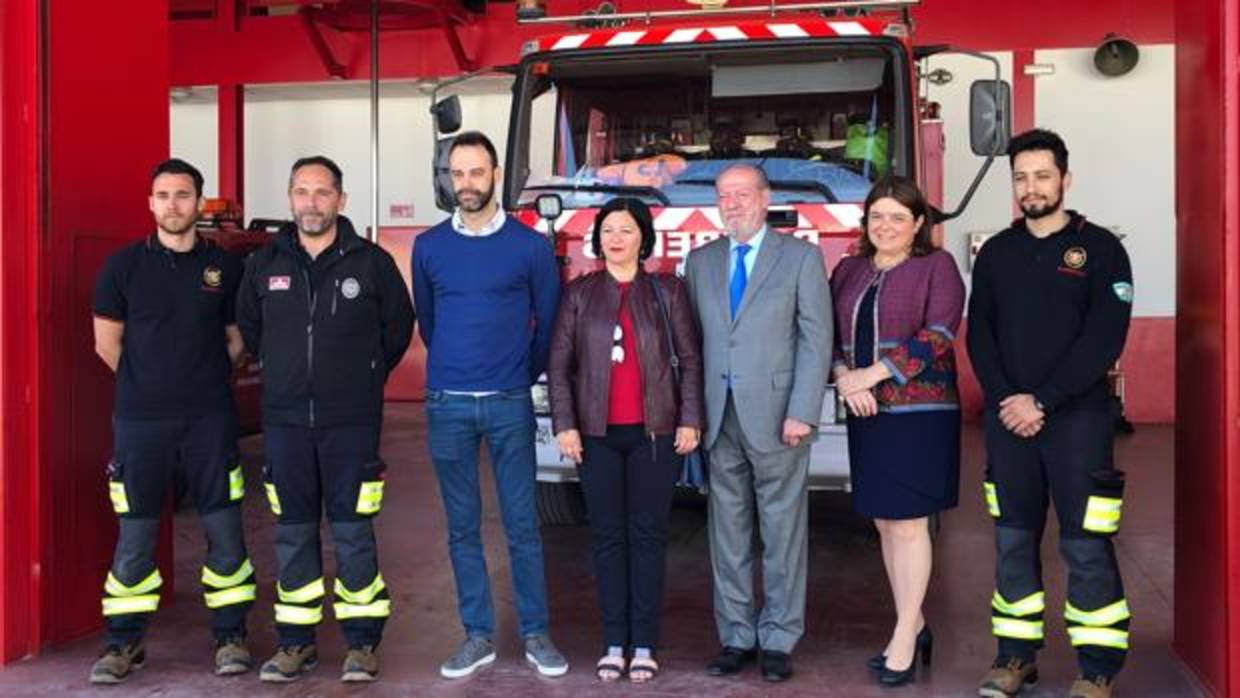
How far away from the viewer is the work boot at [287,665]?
3.90m

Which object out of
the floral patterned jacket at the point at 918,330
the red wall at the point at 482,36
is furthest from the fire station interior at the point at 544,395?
the red wall at the point at 482,36

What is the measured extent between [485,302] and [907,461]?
144 cm

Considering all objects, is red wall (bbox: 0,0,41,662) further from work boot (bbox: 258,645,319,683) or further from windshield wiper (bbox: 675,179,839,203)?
windshield wiper (bbox: 675,179,839,203)

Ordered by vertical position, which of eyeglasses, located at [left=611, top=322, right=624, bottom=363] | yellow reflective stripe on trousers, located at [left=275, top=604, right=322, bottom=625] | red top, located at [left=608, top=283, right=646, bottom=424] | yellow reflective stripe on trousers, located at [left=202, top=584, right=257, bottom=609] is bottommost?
yellow reflective stripe on trousers, located at [left=275, top=604, right=322, bottom=625]

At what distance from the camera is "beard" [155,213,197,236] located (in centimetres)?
391

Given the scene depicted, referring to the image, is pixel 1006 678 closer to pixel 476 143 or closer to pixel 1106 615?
pixel 1106 615

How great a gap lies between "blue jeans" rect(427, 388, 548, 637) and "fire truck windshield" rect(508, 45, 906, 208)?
1538 mm

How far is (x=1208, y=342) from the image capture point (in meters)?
3.60

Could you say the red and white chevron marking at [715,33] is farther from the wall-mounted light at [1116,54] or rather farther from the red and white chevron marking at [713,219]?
the wall-mounted light at [1116,54]

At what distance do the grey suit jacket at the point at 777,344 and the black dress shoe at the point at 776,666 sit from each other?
0.69 meters

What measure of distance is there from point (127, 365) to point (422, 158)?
8690mm

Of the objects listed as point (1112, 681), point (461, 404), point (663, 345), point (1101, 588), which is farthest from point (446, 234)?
point (1112, 681)

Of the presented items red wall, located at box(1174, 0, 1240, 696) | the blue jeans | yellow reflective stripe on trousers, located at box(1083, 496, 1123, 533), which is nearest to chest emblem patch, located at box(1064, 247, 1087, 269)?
red wall, located at box(1174, 0, 1240, 696)

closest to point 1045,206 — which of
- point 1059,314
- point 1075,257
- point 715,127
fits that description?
point 1075,257
